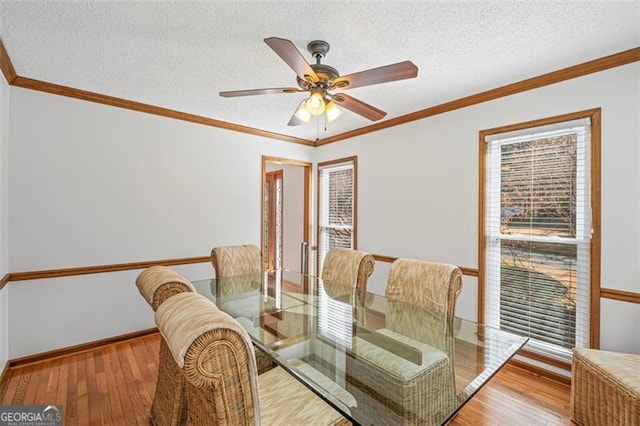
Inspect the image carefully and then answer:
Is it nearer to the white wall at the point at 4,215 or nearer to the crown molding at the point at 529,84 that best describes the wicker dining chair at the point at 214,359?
the white wall at the point at 4,215

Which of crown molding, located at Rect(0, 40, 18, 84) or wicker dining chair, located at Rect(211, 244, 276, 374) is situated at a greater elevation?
crown molding, located at Rect(0, 40, 18, 84)

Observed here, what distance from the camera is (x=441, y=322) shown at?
191 cm

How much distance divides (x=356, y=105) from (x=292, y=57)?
72cm

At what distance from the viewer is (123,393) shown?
2234mm

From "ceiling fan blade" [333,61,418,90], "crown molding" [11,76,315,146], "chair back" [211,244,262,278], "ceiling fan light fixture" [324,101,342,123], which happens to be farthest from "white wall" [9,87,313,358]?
"ceiling fan blade" [333,61,418,90]

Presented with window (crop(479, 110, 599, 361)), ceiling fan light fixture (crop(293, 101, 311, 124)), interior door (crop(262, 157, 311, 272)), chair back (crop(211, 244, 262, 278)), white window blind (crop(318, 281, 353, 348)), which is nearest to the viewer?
white window blind (crop(318, 281, 353, 348))

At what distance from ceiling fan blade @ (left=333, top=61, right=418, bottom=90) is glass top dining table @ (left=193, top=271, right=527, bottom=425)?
4.93 feet

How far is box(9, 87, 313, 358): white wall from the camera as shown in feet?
8.61

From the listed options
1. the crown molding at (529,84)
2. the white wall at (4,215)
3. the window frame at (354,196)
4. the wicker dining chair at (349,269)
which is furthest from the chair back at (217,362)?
the window frame at (354,196)

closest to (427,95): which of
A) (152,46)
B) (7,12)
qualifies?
(152,46)

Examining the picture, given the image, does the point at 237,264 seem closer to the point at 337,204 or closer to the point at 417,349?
the point at 337,204

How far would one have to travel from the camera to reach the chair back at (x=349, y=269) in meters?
2.75

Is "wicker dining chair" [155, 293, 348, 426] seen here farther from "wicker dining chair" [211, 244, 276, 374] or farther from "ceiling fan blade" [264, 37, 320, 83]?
"wicker dining chair" [211, 244, 276, 374]

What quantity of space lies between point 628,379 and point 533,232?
119cm
